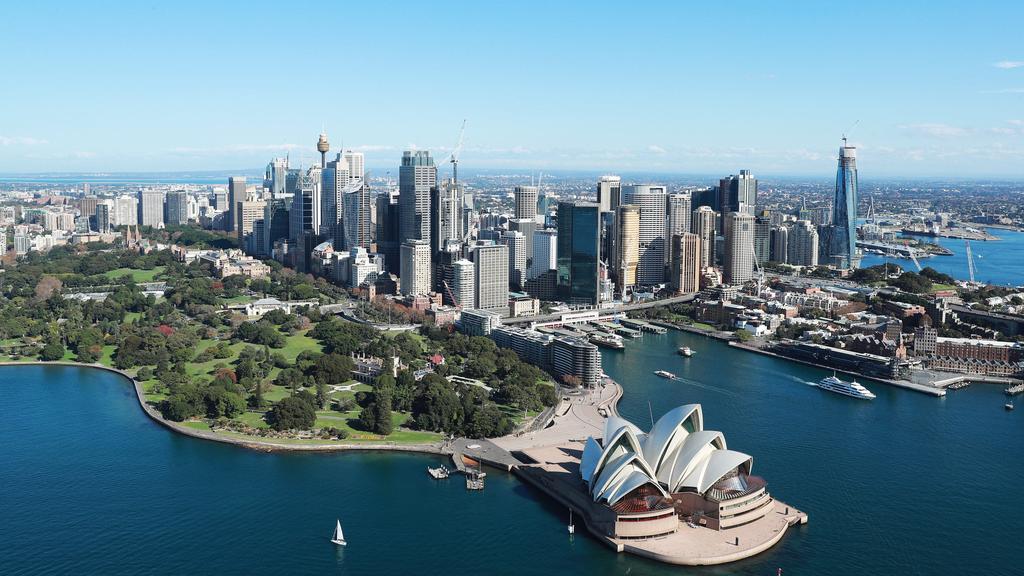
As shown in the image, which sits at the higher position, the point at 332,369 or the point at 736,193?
the point at 736,193

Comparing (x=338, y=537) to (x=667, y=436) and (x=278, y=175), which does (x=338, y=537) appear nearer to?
(x=667, y=436)

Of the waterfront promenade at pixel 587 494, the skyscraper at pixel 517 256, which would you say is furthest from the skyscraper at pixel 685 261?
the waterfront promenade at pixel 587 494

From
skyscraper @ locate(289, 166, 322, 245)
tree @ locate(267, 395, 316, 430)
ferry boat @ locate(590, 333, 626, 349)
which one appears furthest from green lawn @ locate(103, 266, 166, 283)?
tree @ locate(267, 395, 316, 430)

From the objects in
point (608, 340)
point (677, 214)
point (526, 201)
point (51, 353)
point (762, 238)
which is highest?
point (526, 201)

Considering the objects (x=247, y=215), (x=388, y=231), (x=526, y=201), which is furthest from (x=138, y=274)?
(x=526, y=201)

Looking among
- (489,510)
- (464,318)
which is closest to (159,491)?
(489,510)
